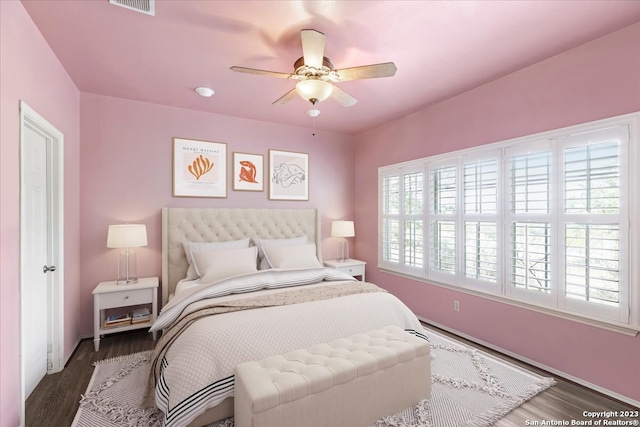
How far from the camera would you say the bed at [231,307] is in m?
1.80

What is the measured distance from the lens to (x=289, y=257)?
12.2ft

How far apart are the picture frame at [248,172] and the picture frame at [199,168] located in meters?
0.15

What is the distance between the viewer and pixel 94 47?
2.37 metres

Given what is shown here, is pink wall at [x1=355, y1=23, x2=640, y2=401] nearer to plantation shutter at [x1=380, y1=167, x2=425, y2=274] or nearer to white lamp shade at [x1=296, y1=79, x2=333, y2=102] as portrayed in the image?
plantation shutter at [x1=380, y1=167, x2=425, y2=274]

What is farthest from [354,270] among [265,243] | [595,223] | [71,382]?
[71,382]

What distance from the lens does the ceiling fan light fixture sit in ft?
7.17

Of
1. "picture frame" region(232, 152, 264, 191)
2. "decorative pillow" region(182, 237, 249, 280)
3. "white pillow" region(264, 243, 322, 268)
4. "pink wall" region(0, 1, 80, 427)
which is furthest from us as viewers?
"picture frame" region(232, 152, 264, 191)

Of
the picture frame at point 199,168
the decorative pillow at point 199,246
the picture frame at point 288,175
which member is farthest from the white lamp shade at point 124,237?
the picture frame at point 288,175

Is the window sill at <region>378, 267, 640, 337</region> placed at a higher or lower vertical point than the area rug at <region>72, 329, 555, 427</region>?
higher

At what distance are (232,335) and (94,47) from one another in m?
2.44

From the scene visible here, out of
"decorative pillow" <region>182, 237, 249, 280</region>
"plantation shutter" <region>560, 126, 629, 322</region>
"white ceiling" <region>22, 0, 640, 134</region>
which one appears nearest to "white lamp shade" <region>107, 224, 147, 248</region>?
"decorative pillow" <region>182, 237, 249, 280</region>

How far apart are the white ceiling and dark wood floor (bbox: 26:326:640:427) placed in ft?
8.65

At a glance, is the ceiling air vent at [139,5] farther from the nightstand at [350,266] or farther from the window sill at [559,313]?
the window sill at [559,313]

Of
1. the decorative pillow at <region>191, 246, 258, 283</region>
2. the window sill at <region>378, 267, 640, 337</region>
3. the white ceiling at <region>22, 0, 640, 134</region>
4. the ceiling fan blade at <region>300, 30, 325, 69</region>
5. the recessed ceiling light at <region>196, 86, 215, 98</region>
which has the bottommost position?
the window sill at <region>378, 267, 640, 337</region>
